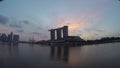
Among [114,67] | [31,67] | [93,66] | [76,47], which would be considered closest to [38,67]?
[31,67]

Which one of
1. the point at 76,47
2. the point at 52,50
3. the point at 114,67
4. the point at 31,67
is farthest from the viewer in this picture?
the point at 76,47

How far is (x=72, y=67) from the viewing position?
15938 millimetres

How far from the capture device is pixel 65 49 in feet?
102

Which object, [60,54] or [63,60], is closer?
[63,60]

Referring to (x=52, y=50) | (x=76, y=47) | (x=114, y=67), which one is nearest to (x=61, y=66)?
(x=114, y=67)

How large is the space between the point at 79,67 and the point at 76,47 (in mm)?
18166

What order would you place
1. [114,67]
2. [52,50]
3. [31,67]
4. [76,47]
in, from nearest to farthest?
[114,67] → [31,67] → [52,50] → [76,47]

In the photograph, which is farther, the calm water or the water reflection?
the water reflection

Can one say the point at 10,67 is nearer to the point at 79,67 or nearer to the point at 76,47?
the point at 79,67

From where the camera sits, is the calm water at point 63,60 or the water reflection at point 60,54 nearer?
the calm water at point 63,60

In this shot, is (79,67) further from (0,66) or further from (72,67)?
(0,66)

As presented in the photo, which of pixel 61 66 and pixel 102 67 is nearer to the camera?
pixel 102 67

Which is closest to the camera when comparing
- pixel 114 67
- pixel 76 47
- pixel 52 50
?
pixel 114 67

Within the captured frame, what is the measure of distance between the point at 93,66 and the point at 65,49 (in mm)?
15259
